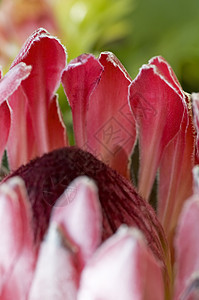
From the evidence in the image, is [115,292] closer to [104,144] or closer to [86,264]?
[86,264]

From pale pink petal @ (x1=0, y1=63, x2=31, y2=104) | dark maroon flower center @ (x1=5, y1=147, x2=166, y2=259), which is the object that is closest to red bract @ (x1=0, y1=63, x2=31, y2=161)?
pale pink petal @ (x1=0, y1=63, x2=31, y2=104)

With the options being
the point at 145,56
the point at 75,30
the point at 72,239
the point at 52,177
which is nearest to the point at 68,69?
the point at 52,177

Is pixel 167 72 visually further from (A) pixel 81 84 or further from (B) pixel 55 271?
(B) pixel 55 271

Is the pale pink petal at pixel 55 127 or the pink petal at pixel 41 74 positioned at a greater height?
the pink petal at pixel 41 74

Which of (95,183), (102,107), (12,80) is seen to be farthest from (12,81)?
(102,107)

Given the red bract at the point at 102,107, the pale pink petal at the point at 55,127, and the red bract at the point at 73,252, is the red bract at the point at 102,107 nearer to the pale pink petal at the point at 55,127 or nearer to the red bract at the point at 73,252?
the pale pink petal at the point at 55,127

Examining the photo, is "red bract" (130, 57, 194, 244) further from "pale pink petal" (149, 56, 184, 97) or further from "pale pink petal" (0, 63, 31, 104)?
"pale pink petal" (0, 63, 31, 104)

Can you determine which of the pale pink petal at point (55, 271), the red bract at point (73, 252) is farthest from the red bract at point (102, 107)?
the pale pink petal at point (55, 271)
